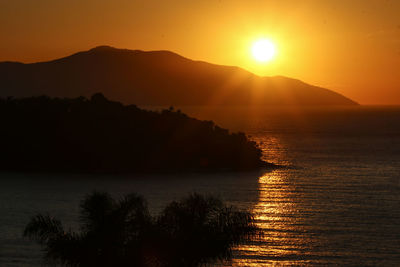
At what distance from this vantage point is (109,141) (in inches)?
4692

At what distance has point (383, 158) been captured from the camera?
429ft

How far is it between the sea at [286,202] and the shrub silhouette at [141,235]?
13740mm

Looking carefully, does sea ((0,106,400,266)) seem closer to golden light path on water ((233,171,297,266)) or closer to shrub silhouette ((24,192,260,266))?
golden light path on water ((233,171,297,266))

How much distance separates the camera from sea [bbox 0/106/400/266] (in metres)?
46.6

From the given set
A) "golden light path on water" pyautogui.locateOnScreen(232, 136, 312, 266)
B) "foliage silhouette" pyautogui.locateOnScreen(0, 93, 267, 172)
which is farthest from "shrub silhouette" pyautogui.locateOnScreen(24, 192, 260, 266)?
"foliage silhouette" pyautogui.locateOnScreen(0, 93, 267, 172)

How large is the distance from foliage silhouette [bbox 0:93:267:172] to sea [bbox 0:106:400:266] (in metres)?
8.65

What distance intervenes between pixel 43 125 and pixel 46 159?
40.7 ft

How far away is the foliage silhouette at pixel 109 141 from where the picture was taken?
115m

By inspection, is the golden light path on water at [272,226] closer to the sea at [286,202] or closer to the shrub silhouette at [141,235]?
the sea at [286,202]

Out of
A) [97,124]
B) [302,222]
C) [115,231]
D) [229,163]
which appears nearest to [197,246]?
[115,231]

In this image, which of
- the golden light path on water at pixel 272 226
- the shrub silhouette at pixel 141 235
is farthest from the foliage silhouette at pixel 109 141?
the shrub silhouette at pixel 141 235

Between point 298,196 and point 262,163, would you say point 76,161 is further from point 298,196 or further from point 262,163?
point 298,196

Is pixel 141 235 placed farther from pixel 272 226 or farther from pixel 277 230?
pixel 272 226

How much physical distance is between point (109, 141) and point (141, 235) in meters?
94.8
